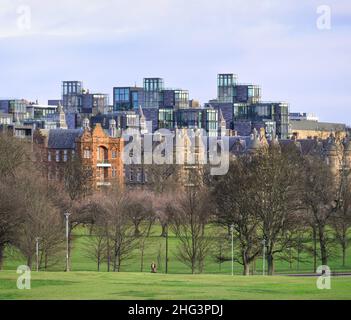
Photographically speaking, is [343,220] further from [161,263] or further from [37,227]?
[37,227]

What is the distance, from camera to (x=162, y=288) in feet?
181

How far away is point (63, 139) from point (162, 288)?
9886 centimetres

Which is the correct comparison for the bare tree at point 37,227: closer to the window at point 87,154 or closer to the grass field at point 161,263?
the grass field at point 161,263

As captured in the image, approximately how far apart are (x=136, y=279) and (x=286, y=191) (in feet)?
90.1

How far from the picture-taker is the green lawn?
2050 inches

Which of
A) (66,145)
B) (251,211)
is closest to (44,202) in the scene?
(251,211)

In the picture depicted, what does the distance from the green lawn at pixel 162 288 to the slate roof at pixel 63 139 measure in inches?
3512

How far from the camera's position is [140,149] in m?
160

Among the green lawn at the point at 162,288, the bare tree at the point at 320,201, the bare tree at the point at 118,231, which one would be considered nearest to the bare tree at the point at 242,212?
the bare tree at the point at 320,201

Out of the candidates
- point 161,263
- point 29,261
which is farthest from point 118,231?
point 29,261

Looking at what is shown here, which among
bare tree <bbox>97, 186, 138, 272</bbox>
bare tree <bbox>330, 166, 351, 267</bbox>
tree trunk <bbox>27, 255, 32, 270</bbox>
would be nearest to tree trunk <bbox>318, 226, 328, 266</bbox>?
bare tree <bbox>330, 166, 351, 267</bbox>
